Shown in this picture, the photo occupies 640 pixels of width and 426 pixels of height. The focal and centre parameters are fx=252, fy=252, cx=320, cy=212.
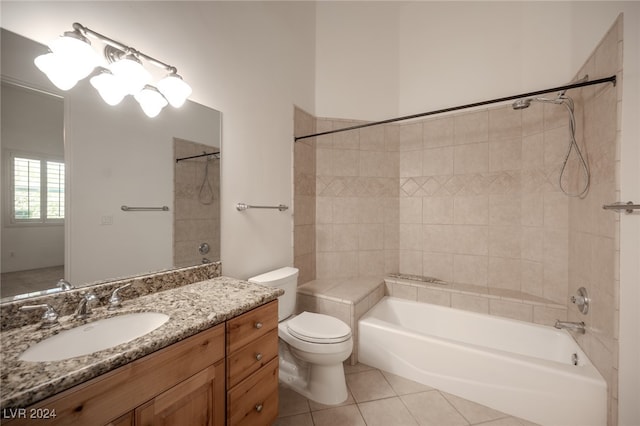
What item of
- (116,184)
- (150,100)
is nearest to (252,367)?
(116,184)

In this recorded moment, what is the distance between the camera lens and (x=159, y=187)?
1.34 m

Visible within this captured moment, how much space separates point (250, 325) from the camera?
115cm

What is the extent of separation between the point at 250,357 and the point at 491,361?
148cm

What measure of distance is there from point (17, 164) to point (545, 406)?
2746 millimetres

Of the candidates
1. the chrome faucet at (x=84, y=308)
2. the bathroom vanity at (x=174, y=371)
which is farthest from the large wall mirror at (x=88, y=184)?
the bathroom vanity at (x=174, y=371)

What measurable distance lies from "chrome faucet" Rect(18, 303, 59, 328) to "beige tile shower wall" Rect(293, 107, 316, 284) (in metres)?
1.61

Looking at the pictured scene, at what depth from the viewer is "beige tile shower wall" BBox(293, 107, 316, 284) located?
2.39 meters

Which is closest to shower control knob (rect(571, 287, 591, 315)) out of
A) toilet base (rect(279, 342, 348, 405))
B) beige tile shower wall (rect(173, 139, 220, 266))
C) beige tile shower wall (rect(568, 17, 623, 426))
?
beige tile shower wall (rect(568, 17, 623, 426))

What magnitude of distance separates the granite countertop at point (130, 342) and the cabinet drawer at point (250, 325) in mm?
36

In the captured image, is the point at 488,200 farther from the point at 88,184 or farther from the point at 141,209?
the point at 88,184

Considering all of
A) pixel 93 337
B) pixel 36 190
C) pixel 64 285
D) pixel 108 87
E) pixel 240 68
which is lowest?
pixel 93 337

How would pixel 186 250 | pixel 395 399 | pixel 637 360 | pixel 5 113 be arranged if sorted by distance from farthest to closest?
pixel 395 399 < pixel 186 250 < pixel 637 360 < pixel 5 113

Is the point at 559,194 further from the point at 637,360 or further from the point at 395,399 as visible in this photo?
the point at 395,399

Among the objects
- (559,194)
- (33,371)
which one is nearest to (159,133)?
(33,371)
